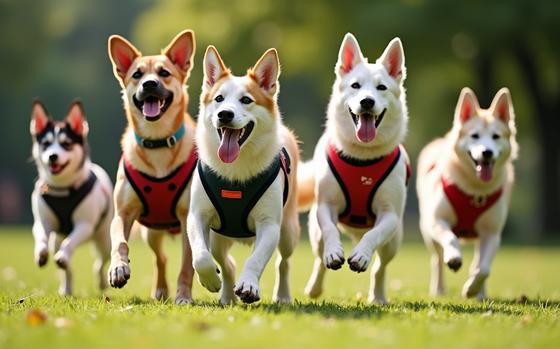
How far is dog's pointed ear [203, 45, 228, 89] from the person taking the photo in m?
7.00

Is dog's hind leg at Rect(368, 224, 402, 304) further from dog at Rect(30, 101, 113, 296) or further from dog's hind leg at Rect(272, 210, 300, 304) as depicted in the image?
dog at Rect(30, 101, 113, 296)

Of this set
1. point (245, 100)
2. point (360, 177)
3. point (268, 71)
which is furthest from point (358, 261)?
point (268, 71)

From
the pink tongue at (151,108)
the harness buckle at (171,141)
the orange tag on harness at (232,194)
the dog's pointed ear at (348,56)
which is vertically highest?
the dog's pointed ear at (348,56)

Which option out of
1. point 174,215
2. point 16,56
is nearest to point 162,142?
point 174,215

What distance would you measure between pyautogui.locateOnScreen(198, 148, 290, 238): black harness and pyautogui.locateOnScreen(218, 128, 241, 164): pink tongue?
258 millimetres

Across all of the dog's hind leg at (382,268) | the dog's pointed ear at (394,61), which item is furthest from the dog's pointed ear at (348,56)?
the dog's hind leg at (382,268)

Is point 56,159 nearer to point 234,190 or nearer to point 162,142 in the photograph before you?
point 162,142

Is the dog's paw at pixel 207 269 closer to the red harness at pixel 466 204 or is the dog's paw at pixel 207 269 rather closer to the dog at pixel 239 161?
the dog at pixel 239 161

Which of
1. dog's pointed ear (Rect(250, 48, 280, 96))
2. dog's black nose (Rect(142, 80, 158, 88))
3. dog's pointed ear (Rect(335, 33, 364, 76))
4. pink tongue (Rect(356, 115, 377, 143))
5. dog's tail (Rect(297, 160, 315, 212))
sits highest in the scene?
dog's pointed ear (Rect(335, 33, 364, 76))

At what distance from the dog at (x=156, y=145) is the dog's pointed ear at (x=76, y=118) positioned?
1728 mm

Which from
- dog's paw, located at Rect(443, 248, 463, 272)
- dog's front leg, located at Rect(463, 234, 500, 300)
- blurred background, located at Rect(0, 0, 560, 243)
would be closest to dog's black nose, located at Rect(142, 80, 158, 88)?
dog's paw, located at Rect(443, 248, 463, 272)

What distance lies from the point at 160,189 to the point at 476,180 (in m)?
3.64

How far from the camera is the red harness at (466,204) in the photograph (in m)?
8.89

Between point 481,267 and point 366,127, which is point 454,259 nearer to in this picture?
point 481,267
